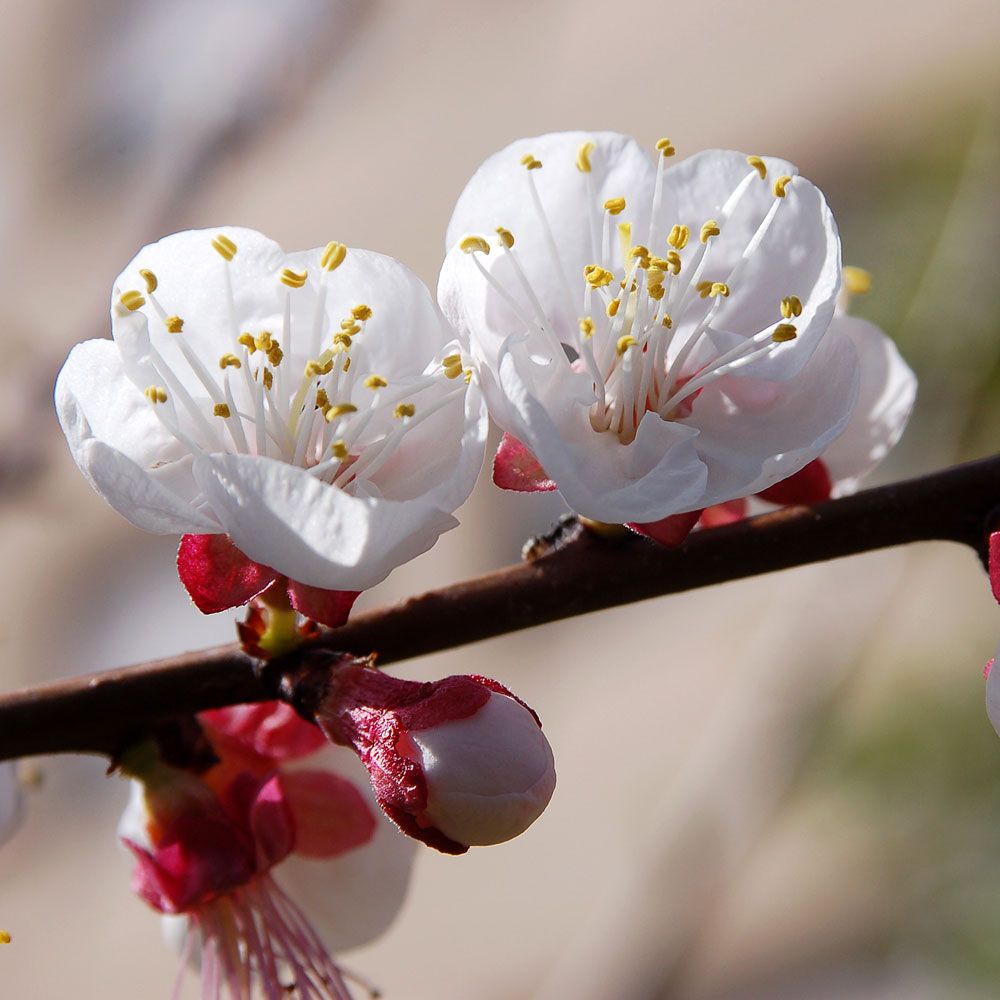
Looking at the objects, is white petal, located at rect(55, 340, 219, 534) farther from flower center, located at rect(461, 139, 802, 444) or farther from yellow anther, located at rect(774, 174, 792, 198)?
yellow anther, located at rect(774, 174, 792, 198)

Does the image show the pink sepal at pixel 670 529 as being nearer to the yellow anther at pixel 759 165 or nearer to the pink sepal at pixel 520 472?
the pink sepal at pixel 520 472

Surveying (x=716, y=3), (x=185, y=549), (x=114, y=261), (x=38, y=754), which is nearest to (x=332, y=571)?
(x=185, y=549)

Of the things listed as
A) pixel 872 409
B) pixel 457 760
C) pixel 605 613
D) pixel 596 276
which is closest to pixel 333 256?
pixel 596 276

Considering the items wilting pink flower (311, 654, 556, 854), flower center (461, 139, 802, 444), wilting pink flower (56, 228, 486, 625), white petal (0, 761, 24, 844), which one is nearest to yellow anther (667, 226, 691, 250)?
flower center (461, 139, 802, 444)

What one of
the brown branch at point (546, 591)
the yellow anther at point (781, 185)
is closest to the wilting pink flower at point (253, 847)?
the brown branch at point (546, 591)

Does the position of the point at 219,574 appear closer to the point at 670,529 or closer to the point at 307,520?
the point at 307,520

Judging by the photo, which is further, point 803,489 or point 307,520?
point 803,489
